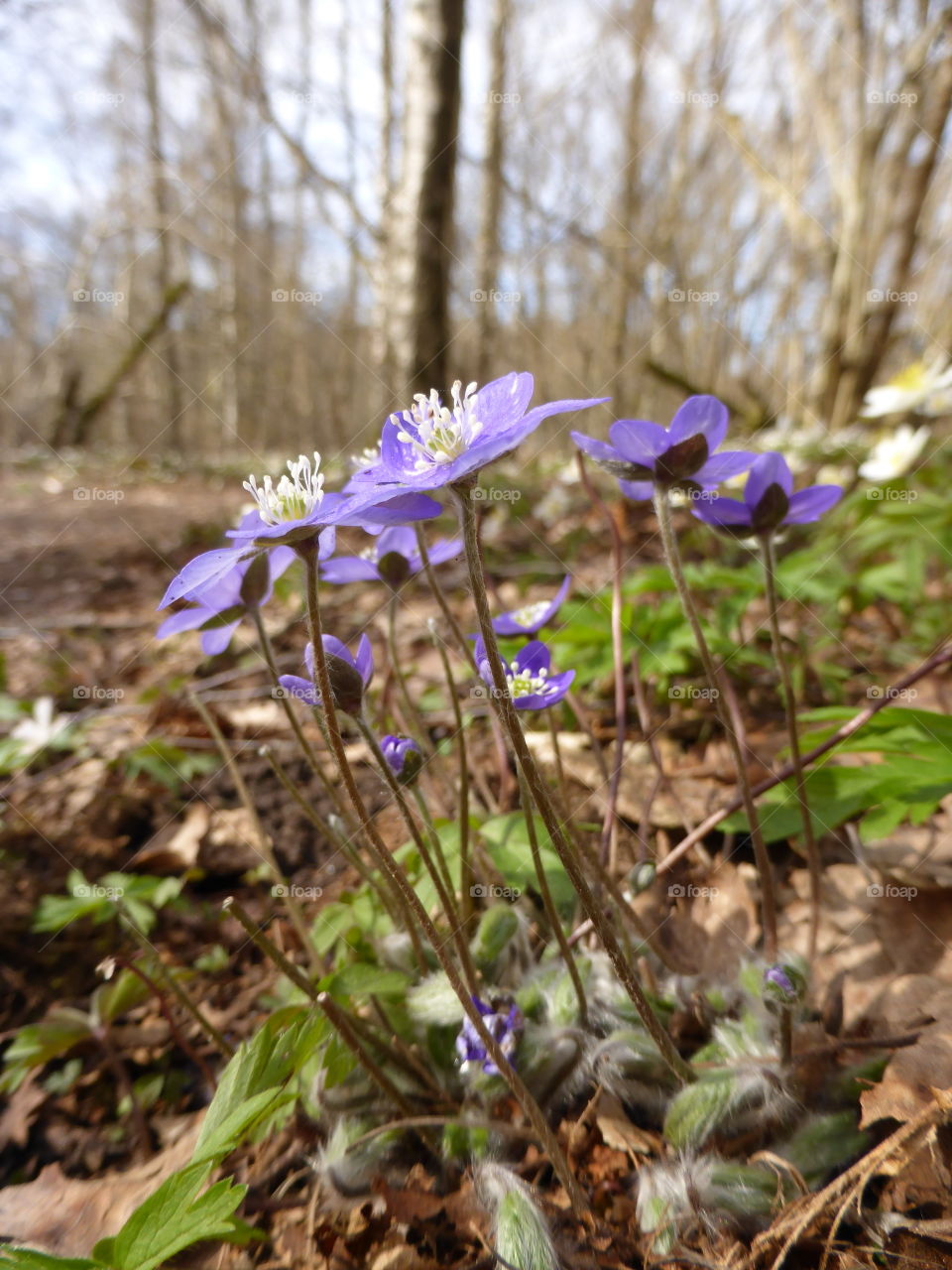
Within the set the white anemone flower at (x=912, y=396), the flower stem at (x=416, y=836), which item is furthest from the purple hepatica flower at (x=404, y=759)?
the white anemone flower at (x=912, y=396)

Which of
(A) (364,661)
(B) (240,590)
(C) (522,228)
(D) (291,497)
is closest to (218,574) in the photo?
(D) (291,497)

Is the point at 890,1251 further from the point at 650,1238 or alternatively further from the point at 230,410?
the point at 230,410

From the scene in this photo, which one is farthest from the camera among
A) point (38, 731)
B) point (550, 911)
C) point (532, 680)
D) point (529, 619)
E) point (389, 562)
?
point (38, 731)

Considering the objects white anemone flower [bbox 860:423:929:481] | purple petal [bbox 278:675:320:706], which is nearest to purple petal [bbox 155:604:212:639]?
purple petal [bbox 278:675:320:706]

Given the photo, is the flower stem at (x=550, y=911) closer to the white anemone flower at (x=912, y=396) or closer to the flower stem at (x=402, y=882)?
the flower stem at (x=402, y=882)

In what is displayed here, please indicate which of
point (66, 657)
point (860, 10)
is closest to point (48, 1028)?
point (66, 657)

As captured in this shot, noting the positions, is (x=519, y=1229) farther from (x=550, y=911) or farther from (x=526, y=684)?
(x=526, y=684)

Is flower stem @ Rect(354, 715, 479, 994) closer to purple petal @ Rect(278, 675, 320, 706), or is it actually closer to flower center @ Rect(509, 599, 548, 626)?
purple petal @ Rect(278, 675, 320, 706)
